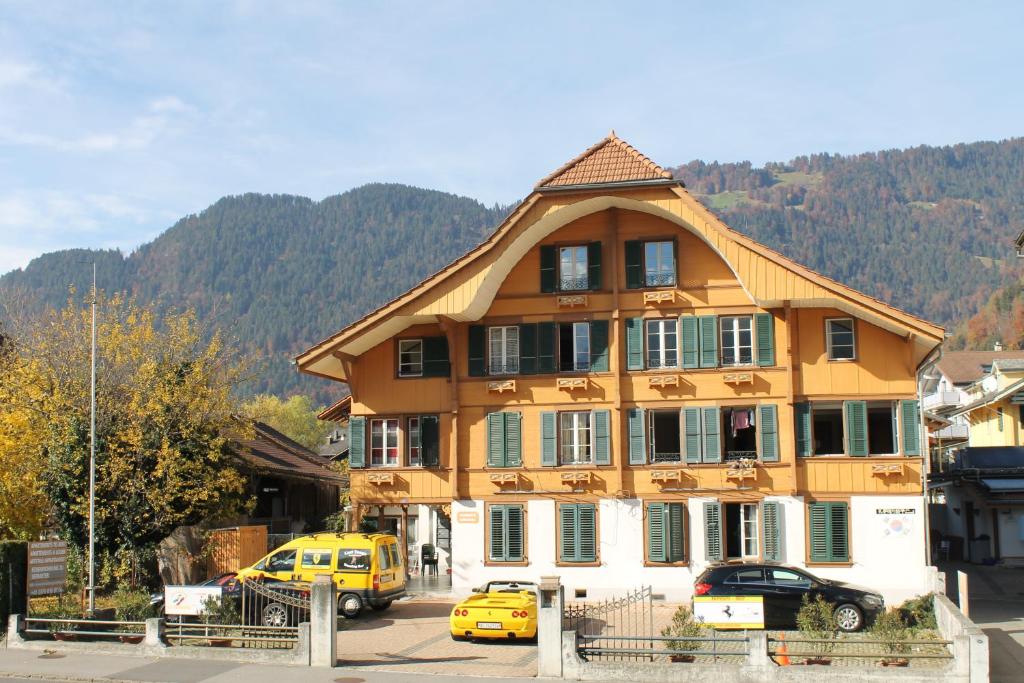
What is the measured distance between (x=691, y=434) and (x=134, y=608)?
53.7 ft

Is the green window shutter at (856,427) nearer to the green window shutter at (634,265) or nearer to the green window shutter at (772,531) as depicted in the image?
the green window shutter at (772,531)

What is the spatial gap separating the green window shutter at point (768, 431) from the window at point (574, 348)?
18.0 feet

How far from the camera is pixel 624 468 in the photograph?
1351 inches

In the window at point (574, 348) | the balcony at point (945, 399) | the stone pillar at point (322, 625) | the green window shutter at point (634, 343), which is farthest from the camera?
the balcony at point (945, 399)

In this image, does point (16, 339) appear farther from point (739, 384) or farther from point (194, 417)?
point (739, 384)

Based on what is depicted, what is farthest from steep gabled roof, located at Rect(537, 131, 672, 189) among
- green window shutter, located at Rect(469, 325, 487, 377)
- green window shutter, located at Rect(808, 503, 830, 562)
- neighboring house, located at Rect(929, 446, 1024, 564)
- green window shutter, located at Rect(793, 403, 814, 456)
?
neighboring house, located at Rect(929, 446, 1024, 564)

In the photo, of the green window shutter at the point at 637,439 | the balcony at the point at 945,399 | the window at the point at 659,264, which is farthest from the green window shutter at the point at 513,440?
the balcony at the point at 945,399

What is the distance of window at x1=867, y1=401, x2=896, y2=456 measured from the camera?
109ft

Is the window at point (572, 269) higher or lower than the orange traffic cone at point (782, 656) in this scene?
higher

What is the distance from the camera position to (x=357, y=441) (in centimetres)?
3594

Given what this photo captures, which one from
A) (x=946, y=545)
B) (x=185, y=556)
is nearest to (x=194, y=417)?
(x=185, y=556)

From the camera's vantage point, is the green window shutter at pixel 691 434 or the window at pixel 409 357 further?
the window at pixel 409 357

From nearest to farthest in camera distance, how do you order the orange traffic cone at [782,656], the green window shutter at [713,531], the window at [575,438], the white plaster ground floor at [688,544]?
the orange traffic cone at [782,656] → the white plaster ground floor at [688,544] → the green window shutter at [713,531] → the window at [575,438]

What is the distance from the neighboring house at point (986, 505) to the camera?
46.0m
